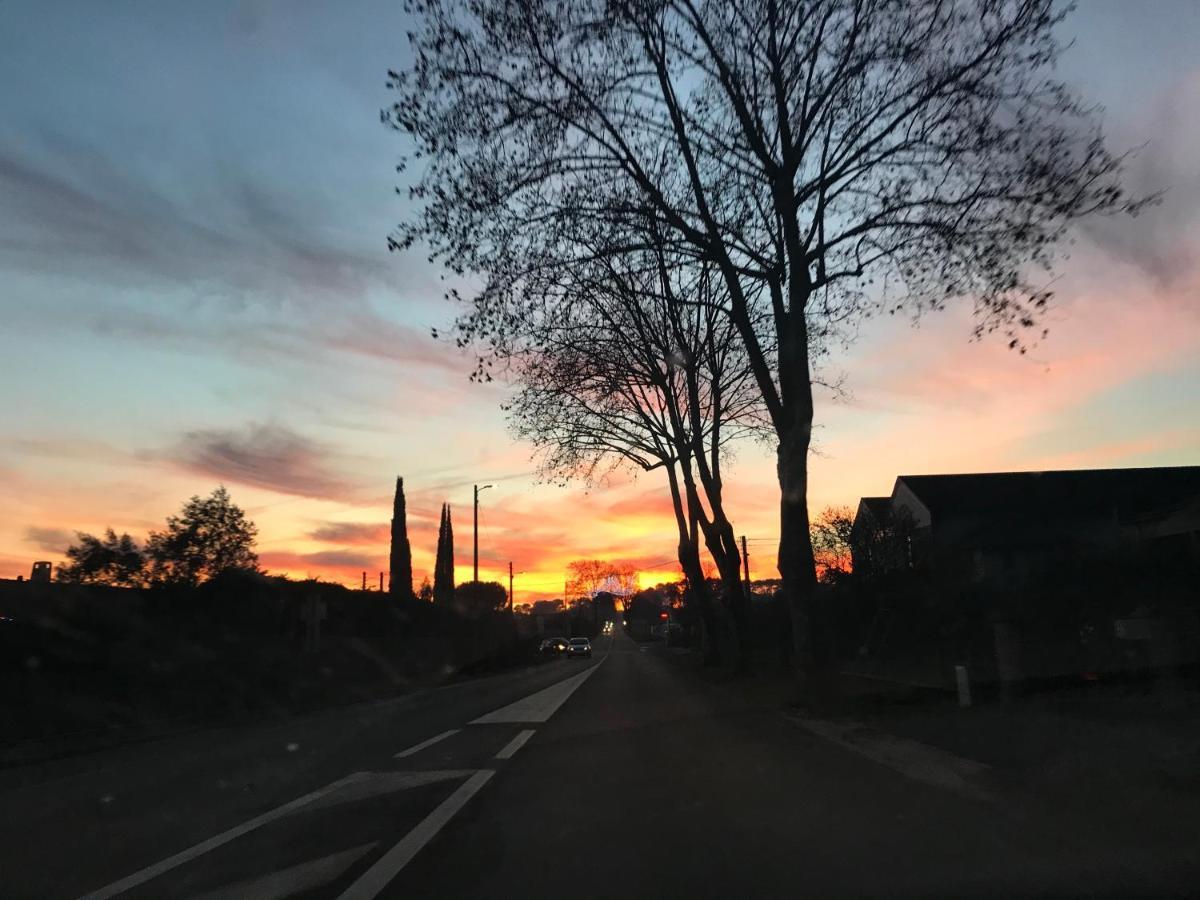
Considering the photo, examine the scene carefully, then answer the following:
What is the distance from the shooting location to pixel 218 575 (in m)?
26.0

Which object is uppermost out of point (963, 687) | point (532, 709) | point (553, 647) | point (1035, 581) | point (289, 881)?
point (553, 647)

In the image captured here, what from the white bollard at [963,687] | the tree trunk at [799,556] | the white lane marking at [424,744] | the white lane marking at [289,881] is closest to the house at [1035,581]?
the white bollard at [963,687]

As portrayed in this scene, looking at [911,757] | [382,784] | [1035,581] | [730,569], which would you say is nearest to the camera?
[382,784]

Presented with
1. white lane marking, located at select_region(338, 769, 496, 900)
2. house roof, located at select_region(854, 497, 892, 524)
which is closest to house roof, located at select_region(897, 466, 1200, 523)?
house roof, located at select_region(854, 497, 892, 524)

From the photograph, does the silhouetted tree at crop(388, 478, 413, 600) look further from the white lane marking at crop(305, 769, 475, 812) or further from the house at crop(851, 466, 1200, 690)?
the white lane marking at crop(305, 769, 475, 812)

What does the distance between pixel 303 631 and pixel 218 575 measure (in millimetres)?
5234

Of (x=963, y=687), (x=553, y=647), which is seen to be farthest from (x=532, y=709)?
(x=553, y=647)

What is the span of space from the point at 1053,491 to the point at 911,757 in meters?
37.9

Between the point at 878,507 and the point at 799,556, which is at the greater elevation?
the point at 878,507

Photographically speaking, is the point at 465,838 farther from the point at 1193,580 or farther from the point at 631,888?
the point at 1193,580

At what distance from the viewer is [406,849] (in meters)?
6.64

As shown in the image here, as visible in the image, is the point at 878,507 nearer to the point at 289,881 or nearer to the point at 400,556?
the point at 400,556

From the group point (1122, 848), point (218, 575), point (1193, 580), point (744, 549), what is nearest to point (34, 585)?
point (218, 575)

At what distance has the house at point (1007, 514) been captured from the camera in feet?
116
